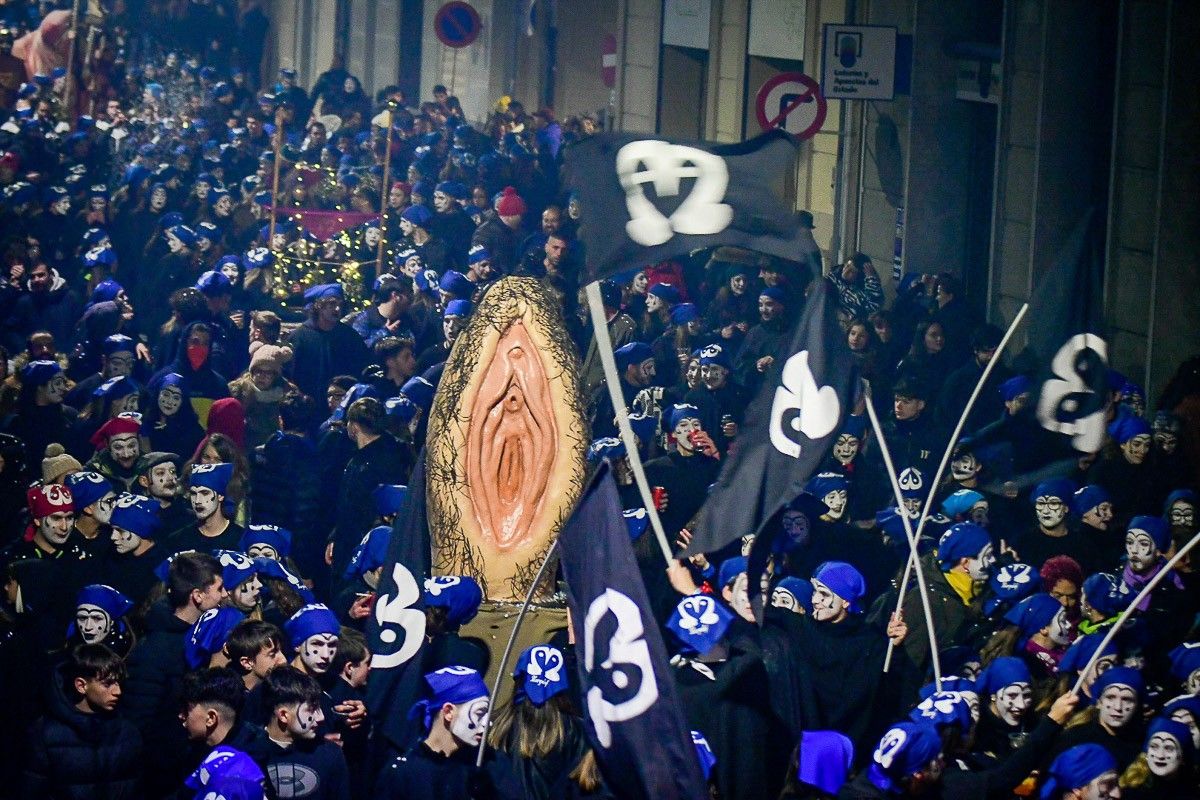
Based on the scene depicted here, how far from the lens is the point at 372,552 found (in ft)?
29.9

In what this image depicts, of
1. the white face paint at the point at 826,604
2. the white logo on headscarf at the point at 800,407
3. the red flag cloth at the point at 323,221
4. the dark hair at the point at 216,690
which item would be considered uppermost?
the red flag cloth at the point at 323,221

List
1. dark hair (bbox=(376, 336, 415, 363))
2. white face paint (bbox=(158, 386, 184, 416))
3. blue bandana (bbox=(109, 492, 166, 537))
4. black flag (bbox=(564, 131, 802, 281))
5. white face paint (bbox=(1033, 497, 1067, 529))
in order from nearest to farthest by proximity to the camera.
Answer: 1. black flag (bbox=(564, 131, 802, 281))
2. blue bandana (bbox=(109, 492, 166, 537))
3. white face paint (bbox=(1033, 497, 1067, 529))
4. white face paint (bbox=(158, 386, 184, 416))
5. dark hair (bbox=(376, 336, 415, 363))

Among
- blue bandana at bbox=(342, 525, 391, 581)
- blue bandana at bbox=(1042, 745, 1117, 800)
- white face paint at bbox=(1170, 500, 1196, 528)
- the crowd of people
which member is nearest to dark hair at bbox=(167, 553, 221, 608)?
the crowd of people

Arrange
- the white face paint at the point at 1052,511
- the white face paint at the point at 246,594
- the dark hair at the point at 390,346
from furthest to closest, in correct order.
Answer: the dark hair at the point at 390,346
the white face paint at the point at 1052,511
the white face paint at the point at 246,594

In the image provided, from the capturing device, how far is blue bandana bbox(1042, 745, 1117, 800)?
7.02 m

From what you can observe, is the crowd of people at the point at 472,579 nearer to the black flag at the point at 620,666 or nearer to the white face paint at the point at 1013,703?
the white face paint at the point at 1013,703

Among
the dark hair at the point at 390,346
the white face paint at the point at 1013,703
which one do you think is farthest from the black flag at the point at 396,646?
the dark hair at the point at 390,346

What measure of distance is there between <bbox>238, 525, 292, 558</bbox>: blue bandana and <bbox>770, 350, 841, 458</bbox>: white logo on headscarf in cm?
229

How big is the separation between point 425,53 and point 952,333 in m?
26.6

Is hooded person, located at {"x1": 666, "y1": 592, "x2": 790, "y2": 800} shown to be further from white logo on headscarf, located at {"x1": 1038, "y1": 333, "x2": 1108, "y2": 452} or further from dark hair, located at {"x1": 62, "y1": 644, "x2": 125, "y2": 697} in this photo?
white logo on headscarf, located at {"x1": 1038, "y1": 333, "x2": 1108, "y2": 452}

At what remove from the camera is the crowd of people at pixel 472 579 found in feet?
23.7

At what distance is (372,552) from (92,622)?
1.44 m

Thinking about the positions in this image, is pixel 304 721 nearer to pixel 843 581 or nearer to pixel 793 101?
pixel 843 581

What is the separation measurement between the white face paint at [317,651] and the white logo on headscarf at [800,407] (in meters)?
2.04
